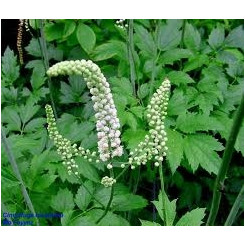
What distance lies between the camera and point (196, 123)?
1.99 metres

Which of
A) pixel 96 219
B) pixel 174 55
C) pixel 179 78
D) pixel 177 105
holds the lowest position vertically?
pixel 96 219

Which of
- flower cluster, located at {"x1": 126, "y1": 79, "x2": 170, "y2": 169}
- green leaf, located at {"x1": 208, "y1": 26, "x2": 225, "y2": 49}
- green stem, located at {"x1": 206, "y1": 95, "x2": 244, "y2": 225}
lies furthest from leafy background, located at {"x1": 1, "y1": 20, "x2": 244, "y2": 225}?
green stem, located at {"x1": 206, "y1": 95, "x2": 244, "y2": 225}

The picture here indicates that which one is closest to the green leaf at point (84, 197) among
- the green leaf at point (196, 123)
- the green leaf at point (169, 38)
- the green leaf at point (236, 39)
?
the green leaf at point (196, 123)

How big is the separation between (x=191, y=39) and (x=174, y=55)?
0.86 feet

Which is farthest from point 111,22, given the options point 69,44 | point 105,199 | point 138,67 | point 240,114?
point 240,114

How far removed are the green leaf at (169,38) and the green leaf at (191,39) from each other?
9 cm

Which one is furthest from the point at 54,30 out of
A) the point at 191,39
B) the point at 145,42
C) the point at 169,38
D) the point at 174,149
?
the point at 174,149

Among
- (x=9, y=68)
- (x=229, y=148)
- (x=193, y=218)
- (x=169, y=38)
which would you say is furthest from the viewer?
(x=9, y=68)

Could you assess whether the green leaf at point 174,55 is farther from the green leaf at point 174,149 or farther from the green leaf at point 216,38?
the green leaf at point 174,149

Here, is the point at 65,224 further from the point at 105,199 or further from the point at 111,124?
the point at 111,124

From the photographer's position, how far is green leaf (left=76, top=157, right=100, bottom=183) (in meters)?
1.95

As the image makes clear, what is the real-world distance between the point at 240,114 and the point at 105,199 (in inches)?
44.4

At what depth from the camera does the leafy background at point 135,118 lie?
1.93 metres

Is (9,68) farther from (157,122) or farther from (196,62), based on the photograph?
(157,122)
